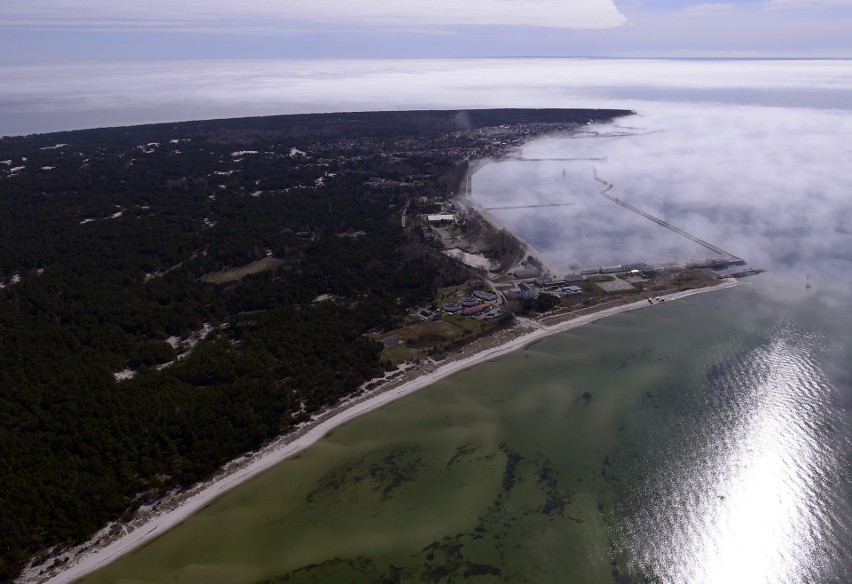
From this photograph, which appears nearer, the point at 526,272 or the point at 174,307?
the point at 174,307

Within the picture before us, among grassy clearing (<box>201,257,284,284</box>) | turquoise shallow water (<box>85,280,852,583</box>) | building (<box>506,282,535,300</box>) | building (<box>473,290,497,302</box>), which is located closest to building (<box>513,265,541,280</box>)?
building (<box>506,282,535,300</box>)

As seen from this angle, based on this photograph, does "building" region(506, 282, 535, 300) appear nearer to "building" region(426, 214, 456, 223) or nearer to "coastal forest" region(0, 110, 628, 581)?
"coastal forest" region(0, 110, 628, 581)

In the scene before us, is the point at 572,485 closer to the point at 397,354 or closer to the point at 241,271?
the point at 397,354

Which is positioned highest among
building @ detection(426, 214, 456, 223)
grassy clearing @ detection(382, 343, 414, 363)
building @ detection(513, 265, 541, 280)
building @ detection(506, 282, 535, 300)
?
building @ detection(426, 214, 456, 223)

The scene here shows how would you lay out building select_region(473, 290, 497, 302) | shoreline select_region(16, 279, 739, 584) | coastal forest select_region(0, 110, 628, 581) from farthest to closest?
building select_region(473, 290, 497, 302), coastal forest select_region(0, 110, 628, 581), shoreline select_region(16, 279, 739, 584)

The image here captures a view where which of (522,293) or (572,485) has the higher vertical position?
(522,293)

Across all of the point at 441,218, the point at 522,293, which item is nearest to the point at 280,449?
the point at 522,293

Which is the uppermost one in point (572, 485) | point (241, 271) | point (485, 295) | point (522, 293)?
point (241, 271)
